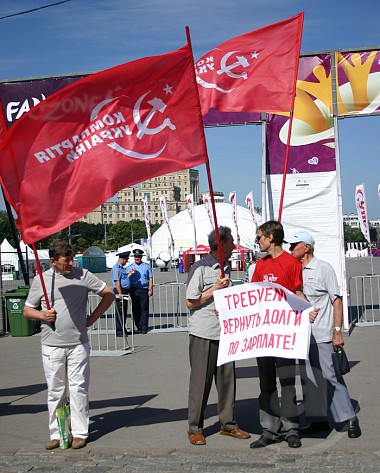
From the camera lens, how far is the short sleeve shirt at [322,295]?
22.9 ft

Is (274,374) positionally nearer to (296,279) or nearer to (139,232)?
(296,279)

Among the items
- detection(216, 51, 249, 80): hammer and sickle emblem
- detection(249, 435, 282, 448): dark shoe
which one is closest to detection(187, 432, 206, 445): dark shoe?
detection(249, 435, 282, 448): dark shoe

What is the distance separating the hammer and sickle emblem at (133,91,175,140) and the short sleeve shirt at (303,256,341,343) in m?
1.90

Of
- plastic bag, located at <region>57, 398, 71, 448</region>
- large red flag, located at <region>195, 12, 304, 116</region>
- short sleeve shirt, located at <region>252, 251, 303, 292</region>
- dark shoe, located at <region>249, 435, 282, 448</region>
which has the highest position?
large red flag, located at <region>195, 12, 304, 116</region>

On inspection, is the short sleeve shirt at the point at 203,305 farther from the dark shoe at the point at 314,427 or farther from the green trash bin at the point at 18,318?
the green trash bin at the point at 18,318

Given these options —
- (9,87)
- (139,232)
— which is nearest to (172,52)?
(9,87)

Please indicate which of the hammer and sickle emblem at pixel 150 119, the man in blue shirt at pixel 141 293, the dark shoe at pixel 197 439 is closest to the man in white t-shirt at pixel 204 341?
the dark shoe at pixel 197 439

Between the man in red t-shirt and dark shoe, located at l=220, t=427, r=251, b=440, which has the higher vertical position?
the man in red t-shirt

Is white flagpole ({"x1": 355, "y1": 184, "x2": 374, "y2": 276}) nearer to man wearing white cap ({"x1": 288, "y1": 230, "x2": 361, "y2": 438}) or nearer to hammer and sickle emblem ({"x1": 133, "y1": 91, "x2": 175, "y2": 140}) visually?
man wearing white cap ({"x1": 288, "y1": 230, "x2": 361, "y2": 438})

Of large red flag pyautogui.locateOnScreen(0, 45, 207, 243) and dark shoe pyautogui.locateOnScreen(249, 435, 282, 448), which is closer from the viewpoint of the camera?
large red flag pyautogui.locateOnScreen(0, 45, 207, 243)

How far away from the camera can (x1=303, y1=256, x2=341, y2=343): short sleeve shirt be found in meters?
6.96

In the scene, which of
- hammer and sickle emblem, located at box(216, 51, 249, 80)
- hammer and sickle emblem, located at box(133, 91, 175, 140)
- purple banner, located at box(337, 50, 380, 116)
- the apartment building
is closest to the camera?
hammer and sickle emblem, located at box(133, 91, 175, 140)

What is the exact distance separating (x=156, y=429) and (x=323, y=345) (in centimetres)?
189

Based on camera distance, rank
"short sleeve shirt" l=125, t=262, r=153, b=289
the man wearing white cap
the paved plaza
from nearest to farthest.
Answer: the paved plaza < the man wearing white cap < "short sleeve shirt" l=125, t=262, r=153, b=289
